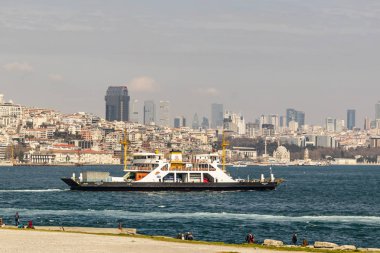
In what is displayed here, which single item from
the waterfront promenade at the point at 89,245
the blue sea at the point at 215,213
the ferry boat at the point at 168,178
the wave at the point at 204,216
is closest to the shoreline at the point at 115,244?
the waterfront promenade at the point at 89,245

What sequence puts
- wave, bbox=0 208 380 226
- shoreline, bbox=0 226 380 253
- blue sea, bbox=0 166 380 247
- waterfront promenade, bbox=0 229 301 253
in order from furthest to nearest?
wave, bbox=0 208 380 226 → blue sea, bbox=0 166 380 247 → shoreline, bbox=0 226 380 253 → waterfront promenade, bbox=0 229 301 253

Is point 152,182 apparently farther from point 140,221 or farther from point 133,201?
point 140,221

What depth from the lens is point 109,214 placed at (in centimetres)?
8338

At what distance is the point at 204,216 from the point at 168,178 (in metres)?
40.8

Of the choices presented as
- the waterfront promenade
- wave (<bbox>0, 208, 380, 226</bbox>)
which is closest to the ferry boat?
wave (<bbox>0, 208, 380, 226</bbox>)

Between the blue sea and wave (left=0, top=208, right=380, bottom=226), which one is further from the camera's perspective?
wave (left=0, top=208, right=380, bottom=226)

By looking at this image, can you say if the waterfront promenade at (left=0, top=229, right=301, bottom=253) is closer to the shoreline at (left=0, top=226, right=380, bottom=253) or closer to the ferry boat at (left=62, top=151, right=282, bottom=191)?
the shoreline at (left=0, top=226, right=380, bottom=253)

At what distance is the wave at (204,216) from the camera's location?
79312mm

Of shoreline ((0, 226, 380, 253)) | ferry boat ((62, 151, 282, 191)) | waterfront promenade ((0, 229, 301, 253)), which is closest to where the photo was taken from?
waterfront promenade ((0, 229, 301, 253))

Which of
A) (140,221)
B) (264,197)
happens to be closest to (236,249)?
(140,221)

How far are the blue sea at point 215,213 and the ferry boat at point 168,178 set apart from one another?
2.66 meters

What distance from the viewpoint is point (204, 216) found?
270ft

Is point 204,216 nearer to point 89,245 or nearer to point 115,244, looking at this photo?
point 115,244

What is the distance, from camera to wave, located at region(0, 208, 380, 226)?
→ 260 feet
